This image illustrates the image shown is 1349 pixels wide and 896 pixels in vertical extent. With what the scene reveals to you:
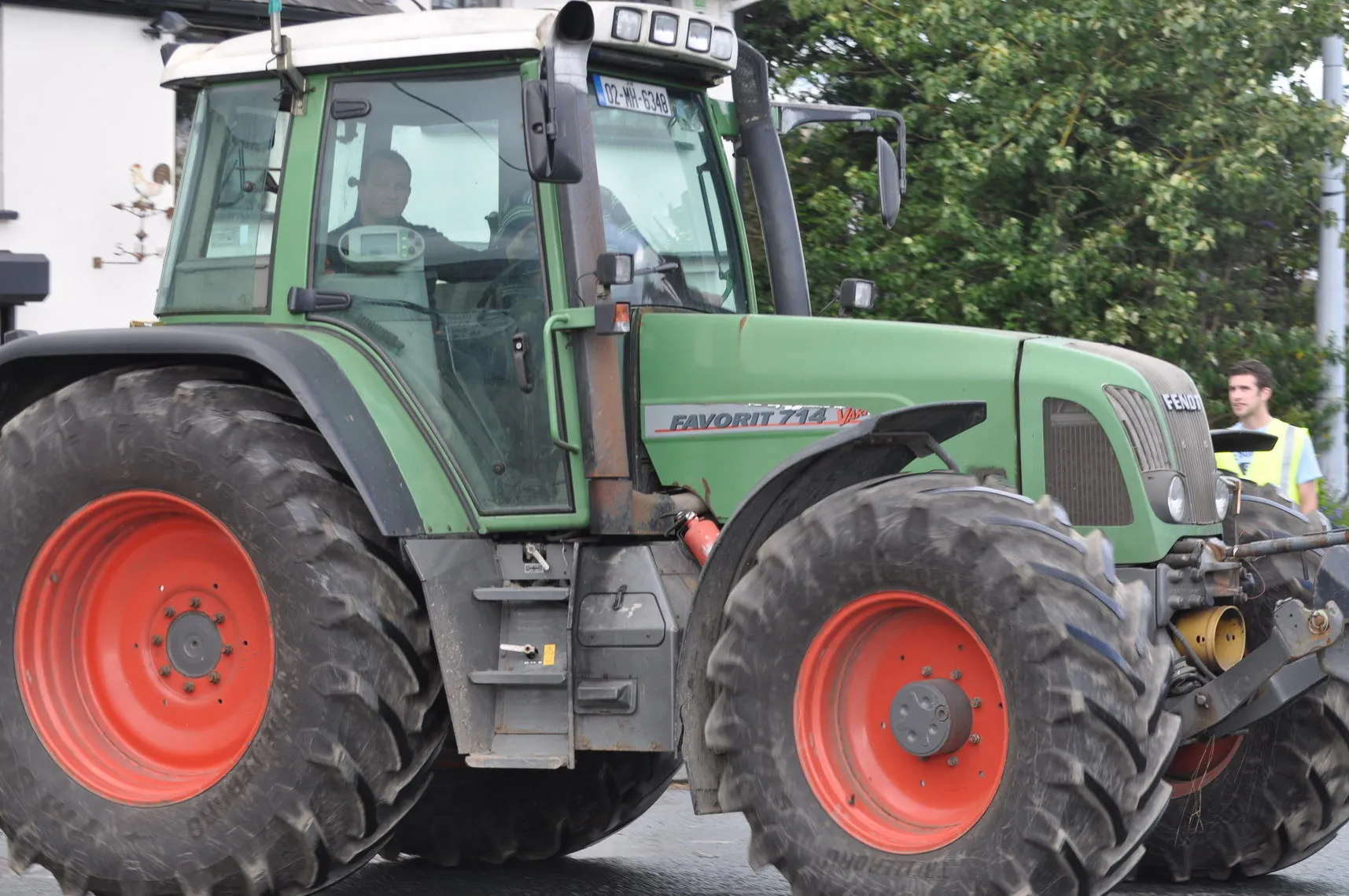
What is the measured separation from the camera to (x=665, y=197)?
6180 millimetres

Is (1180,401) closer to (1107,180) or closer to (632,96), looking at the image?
(632,96)

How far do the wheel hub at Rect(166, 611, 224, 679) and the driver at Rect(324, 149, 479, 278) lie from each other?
1.17 m

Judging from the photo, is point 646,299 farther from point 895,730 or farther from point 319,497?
point 895,730

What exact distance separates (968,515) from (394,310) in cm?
203

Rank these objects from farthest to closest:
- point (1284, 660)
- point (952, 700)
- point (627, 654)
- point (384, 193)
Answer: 1. point (384, 193)
2. point (627, 654)
3. point (1284, 660)
4. point (952, 700)

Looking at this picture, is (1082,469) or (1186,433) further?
(1186,433)

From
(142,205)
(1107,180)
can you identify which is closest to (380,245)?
(1107,180)

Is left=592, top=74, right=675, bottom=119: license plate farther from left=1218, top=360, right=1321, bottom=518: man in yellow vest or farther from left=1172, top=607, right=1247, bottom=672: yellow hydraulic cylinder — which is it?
left=1218, top=360, right=1321, bottom=518: man in yellow vest

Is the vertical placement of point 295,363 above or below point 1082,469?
above

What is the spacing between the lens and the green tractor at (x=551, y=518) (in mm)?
5152

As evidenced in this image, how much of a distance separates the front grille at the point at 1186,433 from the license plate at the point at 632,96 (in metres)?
1.54

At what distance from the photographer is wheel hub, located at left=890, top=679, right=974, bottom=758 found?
5.00 meters

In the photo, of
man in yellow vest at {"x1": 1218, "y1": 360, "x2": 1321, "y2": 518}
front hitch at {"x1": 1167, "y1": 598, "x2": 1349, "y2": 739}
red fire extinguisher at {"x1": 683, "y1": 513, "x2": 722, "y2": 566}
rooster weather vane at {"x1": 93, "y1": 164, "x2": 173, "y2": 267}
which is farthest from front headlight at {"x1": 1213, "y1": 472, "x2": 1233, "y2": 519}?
rooster weather vane at {"x1": 93, "y1": 164, "x2": 173, "y2": 267}

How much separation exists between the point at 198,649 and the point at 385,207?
1.49 metres
